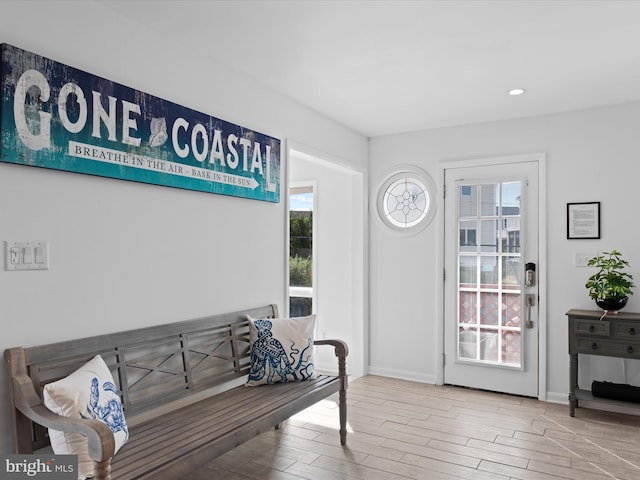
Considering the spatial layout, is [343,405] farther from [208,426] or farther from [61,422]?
[61,422]

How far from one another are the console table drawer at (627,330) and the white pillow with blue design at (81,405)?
3398 millimetres

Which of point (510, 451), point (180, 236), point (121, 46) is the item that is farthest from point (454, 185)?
point (121, 46)

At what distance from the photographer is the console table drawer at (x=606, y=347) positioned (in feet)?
11.5

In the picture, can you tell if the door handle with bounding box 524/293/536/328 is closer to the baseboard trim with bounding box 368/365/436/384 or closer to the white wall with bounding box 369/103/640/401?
the white wall with bounding box 369/103/640/401

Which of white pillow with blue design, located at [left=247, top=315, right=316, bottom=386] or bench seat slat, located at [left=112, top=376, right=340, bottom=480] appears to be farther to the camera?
white pillow with blue design, located at [left=247, top=315, right=316, bottom=386]

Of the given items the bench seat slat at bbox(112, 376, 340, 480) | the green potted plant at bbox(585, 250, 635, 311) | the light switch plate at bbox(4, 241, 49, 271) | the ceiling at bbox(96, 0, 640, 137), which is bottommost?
the bench seat slat at bbox(112, 376, 340, 480)

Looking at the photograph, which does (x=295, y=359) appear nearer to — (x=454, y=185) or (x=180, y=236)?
(x=180, y=236)

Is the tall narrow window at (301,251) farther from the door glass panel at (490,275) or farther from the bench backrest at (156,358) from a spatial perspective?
the bench backrest at (156,358)

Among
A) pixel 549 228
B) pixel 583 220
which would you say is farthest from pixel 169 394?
pixel 583 220

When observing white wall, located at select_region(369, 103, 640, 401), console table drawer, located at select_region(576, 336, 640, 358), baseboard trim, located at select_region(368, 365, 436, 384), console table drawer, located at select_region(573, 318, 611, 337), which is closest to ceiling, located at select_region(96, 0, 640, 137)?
white wall, located at select_region(369, 103, 640, 401)

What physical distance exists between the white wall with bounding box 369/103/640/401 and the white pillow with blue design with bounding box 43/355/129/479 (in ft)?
10.7

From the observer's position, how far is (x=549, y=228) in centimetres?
416

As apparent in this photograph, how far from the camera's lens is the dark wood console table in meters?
3.50

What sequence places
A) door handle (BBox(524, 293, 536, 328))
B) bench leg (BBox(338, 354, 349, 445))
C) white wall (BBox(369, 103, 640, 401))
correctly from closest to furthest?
bench leg (BBox(338, 354, 349, 445)) < white wall (BBox(369, 103, 640, 401)) < door handle (BBox(524, 293, 536, 328))
